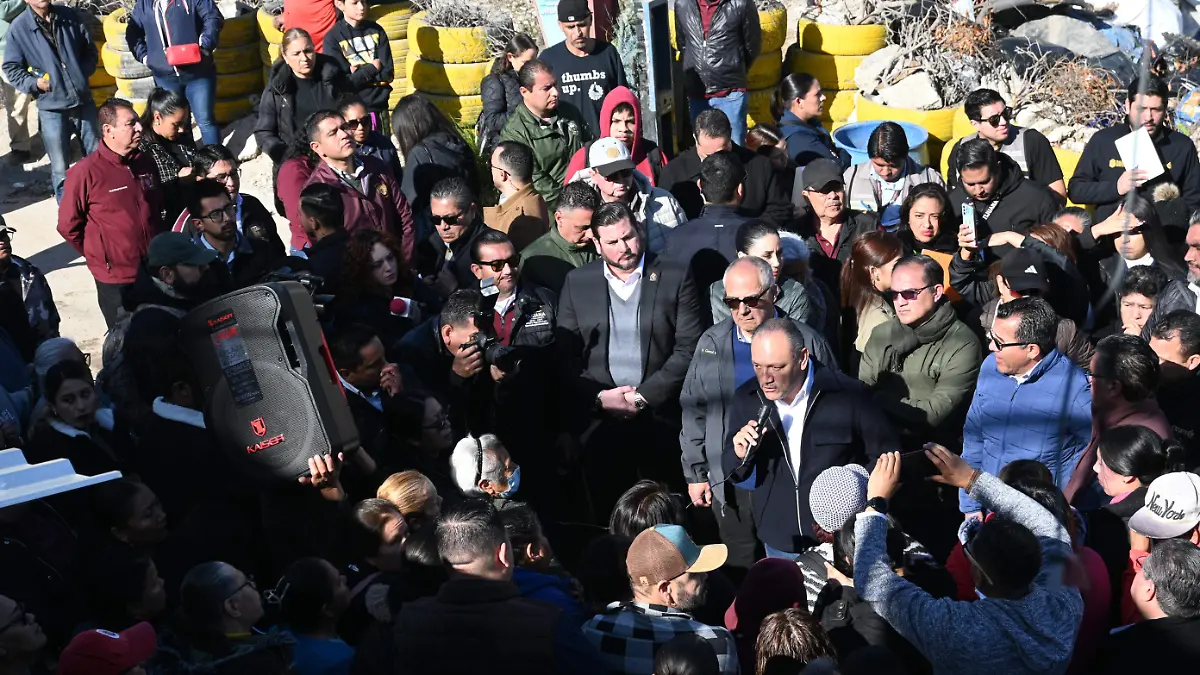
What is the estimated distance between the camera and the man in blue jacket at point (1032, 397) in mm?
4957

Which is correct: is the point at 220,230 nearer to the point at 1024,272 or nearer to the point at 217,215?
the point at 217,215

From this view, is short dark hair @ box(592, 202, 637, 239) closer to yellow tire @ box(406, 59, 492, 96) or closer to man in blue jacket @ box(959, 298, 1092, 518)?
man in blue jacket @ box(959, 298, 1092, 518)

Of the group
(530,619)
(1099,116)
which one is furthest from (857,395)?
(1099,116)

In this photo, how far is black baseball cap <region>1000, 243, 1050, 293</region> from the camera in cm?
561

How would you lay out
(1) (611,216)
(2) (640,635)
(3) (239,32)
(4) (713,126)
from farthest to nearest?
1. (3) (239,32)
2. (4) (713,126)
3. (1) (611,216)
4. (2) (640,635)

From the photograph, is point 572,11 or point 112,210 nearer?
point 112,210

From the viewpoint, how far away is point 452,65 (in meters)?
10.1

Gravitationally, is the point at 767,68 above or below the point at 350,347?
below

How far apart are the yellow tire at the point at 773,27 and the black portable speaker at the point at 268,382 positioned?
21.3 ft

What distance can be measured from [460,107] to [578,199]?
4.41m

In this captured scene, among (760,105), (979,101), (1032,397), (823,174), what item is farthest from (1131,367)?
(760,105)

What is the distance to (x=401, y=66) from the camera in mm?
10688

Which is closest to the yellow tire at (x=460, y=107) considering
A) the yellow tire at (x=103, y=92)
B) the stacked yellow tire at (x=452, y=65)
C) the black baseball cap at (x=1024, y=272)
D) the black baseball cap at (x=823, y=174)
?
the stacked yellow tire at (x=452, y=65)

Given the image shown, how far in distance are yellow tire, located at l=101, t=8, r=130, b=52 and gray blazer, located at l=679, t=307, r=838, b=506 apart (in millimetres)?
7321
